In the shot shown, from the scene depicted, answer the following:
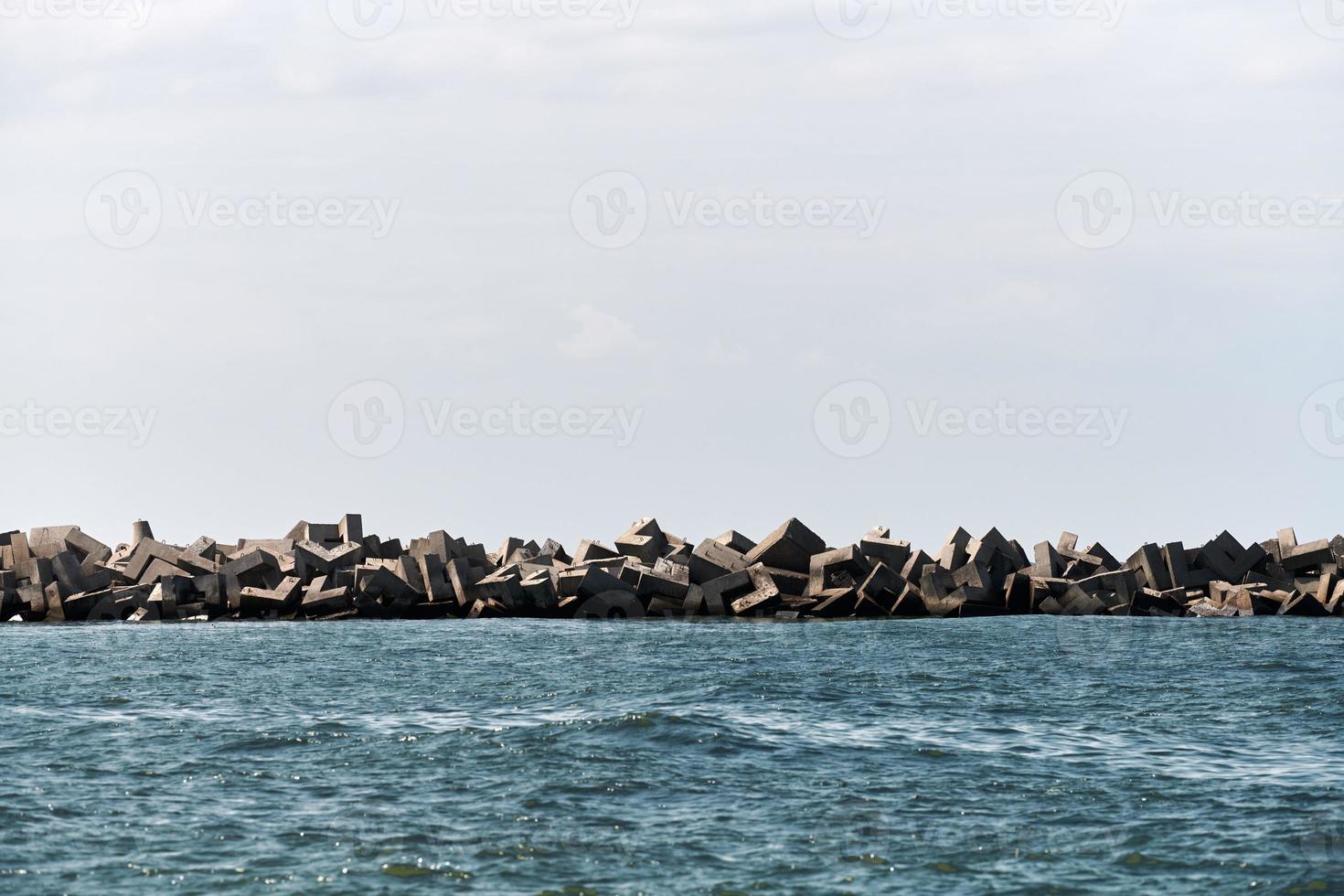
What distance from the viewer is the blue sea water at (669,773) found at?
34.0 feet

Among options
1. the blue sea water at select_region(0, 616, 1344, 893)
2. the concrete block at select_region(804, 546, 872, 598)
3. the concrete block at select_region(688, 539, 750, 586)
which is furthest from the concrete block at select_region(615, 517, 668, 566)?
the blue sea water at select_region(0, 616, 1344, 893)

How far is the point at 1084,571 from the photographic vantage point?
37562 millimetres

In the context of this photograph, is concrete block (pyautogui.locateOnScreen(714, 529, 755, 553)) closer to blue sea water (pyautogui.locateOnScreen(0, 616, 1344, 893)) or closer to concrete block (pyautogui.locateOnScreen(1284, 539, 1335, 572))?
blue sea water (pyautogui.locateOnScreen(0, 616, 1344, 893))

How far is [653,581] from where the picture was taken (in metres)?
34.0

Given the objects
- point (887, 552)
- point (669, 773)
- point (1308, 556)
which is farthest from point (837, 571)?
point (669, 773)

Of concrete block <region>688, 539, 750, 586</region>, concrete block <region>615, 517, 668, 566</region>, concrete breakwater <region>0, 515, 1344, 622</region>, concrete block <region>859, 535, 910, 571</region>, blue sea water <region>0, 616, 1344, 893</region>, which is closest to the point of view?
blue sea water <region>0, 616, 1344, 893</region>

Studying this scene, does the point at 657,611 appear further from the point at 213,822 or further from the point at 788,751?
the point at 213,822

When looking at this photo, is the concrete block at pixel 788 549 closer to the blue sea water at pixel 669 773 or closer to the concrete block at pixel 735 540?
the concrete block at pixel 735 540

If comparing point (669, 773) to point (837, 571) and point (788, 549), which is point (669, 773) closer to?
point (837, 571)

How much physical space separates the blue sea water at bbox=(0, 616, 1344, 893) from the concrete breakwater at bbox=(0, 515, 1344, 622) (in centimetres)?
861

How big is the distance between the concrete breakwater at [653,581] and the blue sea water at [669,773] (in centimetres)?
861

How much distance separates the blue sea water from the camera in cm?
1037

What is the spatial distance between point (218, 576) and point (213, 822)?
2370cm

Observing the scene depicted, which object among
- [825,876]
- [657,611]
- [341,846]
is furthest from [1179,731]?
[657,611]
